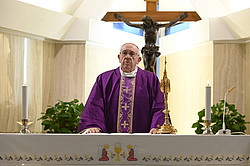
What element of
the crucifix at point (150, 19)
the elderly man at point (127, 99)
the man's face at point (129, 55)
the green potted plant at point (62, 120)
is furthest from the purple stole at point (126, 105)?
the crucifix at point (150, 19)

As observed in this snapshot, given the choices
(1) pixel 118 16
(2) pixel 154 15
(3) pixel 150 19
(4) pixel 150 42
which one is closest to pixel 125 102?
(4) pixel 150 42

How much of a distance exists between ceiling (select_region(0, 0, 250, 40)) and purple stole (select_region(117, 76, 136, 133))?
258 cm

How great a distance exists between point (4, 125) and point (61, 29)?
73.3 inches

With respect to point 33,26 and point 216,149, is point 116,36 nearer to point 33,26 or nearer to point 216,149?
point 33,26

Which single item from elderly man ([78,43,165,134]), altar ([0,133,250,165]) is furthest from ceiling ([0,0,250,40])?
altar ([0,133,250,165])

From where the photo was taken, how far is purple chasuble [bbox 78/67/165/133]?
400cm

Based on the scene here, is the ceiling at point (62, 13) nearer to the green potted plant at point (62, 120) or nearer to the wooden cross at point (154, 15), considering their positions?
the wooden cross at point (154, 15)

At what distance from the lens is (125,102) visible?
167 inches

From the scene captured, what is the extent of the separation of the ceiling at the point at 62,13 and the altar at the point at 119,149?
3712mm

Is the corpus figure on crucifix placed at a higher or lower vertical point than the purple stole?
higher

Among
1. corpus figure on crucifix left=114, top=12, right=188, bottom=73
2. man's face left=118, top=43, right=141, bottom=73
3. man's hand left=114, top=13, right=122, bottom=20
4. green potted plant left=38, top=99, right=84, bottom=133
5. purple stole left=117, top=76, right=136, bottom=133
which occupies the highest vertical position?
man's hand left=114, top=13, right=122, bottom=20

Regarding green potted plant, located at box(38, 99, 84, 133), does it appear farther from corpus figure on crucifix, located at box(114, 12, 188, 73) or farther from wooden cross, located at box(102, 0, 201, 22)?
wooden cross, located at box(102, 0, 201, 22)

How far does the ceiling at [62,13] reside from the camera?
6195 millimetres

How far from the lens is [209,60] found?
7148 millimetres
